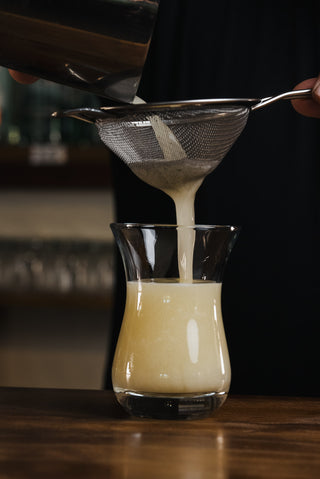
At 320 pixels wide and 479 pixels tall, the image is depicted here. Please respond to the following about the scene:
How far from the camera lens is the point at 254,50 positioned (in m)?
1.51

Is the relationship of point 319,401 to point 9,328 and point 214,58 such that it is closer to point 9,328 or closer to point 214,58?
point 214,58

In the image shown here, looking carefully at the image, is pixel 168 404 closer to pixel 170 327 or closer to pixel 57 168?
pixel 170 327

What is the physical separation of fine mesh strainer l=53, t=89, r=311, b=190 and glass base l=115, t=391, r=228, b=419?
35 centimetres

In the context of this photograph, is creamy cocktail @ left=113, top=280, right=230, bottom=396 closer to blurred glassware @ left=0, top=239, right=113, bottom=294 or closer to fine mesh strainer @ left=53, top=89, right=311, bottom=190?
fine mesh strainer @ left=53, top=89, right=311, bottom=190

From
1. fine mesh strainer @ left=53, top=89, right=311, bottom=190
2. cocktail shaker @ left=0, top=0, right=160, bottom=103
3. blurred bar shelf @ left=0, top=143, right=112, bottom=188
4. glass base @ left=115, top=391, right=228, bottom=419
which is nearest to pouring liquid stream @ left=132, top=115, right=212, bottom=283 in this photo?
fine mesh strainer @ left=53, top=89, right=311, bottom=190

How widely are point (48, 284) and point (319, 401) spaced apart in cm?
167

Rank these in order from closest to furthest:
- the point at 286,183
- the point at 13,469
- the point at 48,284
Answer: the point at 13,469 → the point at 286,183 → the point at 48,284

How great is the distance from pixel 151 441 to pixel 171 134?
0.49 m

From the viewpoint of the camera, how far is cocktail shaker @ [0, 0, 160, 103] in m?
0.91

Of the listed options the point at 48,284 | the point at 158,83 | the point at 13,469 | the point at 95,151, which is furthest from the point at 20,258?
the point at 13,469

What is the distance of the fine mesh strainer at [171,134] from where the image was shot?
1050 mm

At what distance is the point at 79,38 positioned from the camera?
3.06 ft

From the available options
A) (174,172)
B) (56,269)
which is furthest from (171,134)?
(56,269)

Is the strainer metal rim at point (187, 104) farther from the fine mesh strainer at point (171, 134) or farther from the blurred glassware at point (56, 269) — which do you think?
the blurred glassware at point (56, 269)
